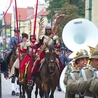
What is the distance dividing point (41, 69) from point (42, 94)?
1112 millimetres

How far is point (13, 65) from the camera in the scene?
15.3 metres

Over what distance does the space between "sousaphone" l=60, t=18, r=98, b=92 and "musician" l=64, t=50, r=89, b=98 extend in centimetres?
317

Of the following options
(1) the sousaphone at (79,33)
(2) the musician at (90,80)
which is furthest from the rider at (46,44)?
(2) the musician at (90,80)

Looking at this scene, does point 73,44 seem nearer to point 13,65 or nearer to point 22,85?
point 22,85

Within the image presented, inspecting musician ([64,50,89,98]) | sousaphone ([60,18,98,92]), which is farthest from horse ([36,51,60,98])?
musician ([64,50,89,98])

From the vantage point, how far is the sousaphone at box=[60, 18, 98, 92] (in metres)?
10.2

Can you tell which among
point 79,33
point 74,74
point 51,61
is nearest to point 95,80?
point 74,74

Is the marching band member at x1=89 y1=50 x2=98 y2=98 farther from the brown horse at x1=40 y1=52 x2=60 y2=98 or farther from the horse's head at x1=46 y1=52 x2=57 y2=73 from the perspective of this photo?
the brown horse at x1=40 y1=52 x2=60 y2=98

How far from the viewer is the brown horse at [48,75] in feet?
39.4

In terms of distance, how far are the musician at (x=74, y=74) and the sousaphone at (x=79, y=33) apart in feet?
10.4

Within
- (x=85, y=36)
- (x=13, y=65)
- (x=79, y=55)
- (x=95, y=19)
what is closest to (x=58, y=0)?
(x=95, y=19)

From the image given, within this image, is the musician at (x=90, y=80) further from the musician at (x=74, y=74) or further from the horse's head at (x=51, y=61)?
the horse's head at (x=51, y=61)

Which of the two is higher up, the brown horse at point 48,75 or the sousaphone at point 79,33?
the sousaphone at point 79,33

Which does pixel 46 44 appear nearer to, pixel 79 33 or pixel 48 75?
pixel 48 75
